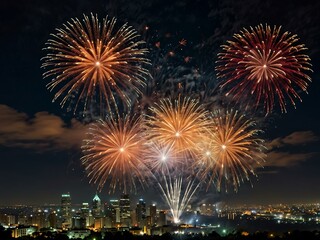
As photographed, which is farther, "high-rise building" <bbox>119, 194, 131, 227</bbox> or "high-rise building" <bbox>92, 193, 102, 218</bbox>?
"high-rise building" <bbox>92, 193, 102, 218</bbox>

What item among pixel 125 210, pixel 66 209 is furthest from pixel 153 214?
pixel 66 209

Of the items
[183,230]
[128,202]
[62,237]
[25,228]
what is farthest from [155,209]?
[62,237]

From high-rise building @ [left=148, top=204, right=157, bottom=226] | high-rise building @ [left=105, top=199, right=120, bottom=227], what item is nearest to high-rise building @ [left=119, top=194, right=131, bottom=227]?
high-rise building @ [left=105, top=199, right=120, bottom=227]

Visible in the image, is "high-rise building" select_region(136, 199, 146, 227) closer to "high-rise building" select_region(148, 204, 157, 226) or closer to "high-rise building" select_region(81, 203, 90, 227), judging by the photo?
"high-rise building" select_region(148, 204, 157, 226)

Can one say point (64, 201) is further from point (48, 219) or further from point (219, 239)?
point (219, 239)

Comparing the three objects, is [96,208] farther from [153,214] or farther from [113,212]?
[153,214]
